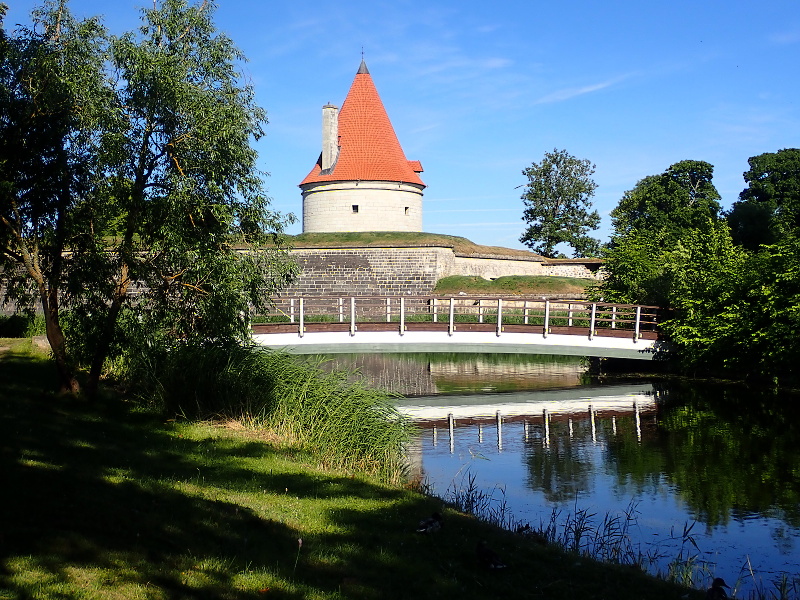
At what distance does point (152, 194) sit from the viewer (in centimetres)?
944

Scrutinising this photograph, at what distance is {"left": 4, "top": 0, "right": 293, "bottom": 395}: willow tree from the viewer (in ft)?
29.4

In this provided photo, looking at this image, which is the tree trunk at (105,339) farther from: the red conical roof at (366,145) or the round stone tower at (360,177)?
the red conical roof at (366,145)

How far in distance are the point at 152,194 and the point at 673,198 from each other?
134ft

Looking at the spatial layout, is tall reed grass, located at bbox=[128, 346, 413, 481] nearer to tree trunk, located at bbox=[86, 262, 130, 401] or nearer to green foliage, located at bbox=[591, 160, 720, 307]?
tree trunk, located at bbox=[86, 262, 130, 401]

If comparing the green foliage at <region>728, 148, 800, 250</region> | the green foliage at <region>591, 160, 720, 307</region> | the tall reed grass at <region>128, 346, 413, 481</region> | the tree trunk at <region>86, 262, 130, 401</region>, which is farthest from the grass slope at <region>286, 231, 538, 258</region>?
the tree trunk at <region>86, 262, 130, 401</region>

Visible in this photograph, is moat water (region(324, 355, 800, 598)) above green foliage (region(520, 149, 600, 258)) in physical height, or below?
below

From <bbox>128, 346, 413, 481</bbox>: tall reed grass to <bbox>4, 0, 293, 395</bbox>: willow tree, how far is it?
45cm

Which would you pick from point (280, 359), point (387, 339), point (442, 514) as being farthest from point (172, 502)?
point (387, 339)

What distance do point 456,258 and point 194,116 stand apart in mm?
26362

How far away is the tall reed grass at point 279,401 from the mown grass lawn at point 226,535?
58.4 inches

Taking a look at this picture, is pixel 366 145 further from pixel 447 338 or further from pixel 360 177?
pixel 447 338

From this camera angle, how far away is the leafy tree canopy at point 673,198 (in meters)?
44.8

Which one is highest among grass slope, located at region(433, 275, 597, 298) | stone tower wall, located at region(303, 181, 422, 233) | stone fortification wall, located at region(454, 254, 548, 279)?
stone tower wall, located at region(303, 181, 422, 233)

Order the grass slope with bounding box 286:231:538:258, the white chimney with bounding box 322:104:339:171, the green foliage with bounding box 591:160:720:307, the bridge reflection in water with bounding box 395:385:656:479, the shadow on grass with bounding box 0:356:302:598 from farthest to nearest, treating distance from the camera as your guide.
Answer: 1. the green foliage with bounding box 591:160:720:307
2. the white chimney with bounding box 322:104:339:171
3. the grass slope with bounding box 286:231:538:258
4. the bridge reflection in water with bounding box 395:385:656:479
5. the shadow on grass with bounding box 0:356:302:598
